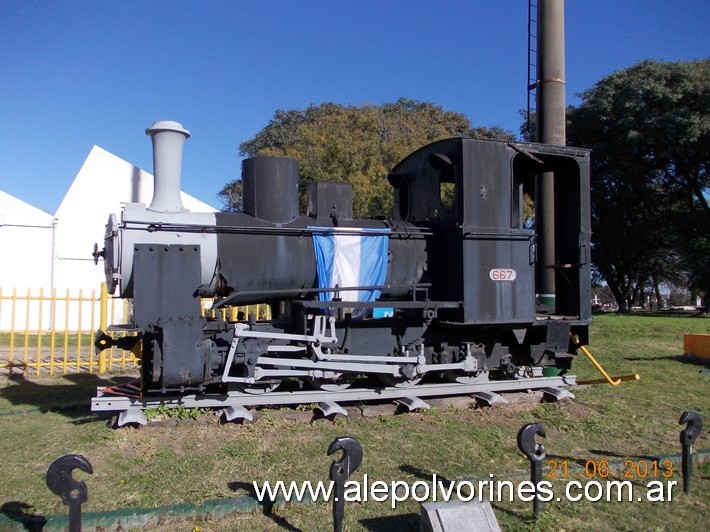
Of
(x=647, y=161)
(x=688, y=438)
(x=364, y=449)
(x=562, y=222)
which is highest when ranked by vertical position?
(x=647, y=161)

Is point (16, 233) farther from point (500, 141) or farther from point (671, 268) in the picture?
A: point (671, 268)

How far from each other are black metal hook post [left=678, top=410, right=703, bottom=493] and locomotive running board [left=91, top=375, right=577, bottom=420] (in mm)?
2984

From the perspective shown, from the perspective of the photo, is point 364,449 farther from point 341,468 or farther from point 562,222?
point 562,222

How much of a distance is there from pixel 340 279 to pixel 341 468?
3.39 metres

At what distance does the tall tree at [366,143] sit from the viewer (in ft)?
63.8

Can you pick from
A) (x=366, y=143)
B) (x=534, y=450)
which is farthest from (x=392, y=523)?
(x=366, y=143)

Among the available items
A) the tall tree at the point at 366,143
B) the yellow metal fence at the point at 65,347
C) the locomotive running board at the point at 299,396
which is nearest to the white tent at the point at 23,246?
the yellow metal fence at the point at 65,347

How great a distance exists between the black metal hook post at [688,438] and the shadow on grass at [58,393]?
6142 mm

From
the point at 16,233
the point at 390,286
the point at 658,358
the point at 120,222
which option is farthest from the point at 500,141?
the point at 16,233

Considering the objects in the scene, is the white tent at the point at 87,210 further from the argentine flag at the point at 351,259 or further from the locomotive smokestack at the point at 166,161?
the argentine flag at the point at 351,259

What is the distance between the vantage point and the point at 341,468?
3.47 metres

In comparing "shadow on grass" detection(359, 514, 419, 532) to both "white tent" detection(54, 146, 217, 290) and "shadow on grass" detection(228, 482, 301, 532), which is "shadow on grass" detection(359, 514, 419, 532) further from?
"white tent" detection(54, 146, 217, 290)

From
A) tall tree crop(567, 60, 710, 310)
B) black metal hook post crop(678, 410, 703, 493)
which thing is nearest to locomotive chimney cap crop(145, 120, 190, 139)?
black metal hook post crop(678, 410, 703, 493)

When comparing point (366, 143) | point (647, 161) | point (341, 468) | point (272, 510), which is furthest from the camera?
point (647, 161)
